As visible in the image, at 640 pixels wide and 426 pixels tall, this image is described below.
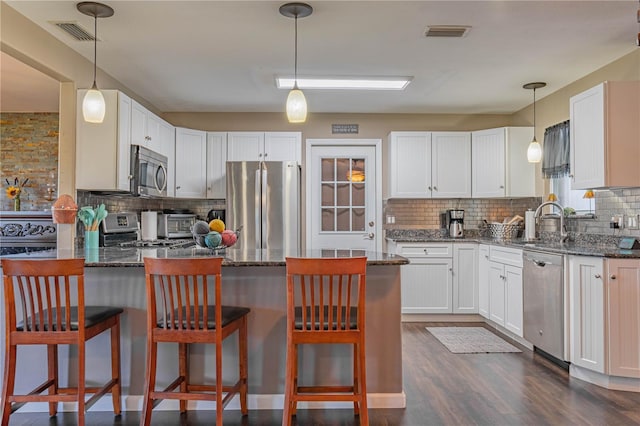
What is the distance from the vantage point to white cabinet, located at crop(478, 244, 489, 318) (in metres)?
4.64

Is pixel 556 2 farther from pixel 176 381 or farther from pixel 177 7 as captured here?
pixel 176 381

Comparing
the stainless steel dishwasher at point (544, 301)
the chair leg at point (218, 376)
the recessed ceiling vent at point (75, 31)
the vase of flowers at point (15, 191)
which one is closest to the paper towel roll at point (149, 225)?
the vase of flowers at point (15, 191)

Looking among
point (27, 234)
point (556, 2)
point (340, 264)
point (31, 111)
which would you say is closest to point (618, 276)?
point (556, 2)

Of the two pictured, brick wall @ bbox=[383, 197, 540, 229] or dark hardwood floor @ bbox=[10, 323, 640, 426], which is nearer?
dark hardwood floor @ bbox=[10, 323, 640, 426]

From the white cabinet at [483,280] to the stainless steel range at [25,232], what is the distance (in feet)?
15.1

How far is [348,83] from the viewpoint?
14.0 ft

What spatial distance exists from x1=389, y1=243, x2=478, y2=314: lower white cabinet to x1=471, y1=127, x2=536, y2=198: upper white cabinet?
0.77 meters

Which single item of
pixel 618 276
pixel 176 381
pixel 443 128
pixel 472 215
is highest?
pixel 443 128

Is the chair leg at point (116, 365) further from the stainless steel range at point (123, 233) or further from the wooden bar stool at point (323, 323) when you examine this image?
the stainless steel range at point (123, 233)

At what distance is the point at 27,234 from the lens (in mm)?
4578

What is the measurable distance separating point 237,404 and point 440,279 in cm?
295

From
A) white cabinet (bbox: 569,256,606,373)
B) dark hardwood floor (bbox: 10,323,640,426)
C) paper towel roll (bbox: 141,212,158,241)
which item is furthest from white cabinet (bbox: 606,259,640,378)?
paper towel roll (bbox: 141,212,158,241)

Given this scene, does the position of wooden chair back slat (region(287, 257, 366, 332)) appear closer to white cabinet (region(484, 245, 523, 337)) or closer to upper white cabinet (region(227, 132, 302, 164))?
white cabinet (region(484, 245, 523, 337))

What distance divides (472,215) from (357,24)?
3.33m
